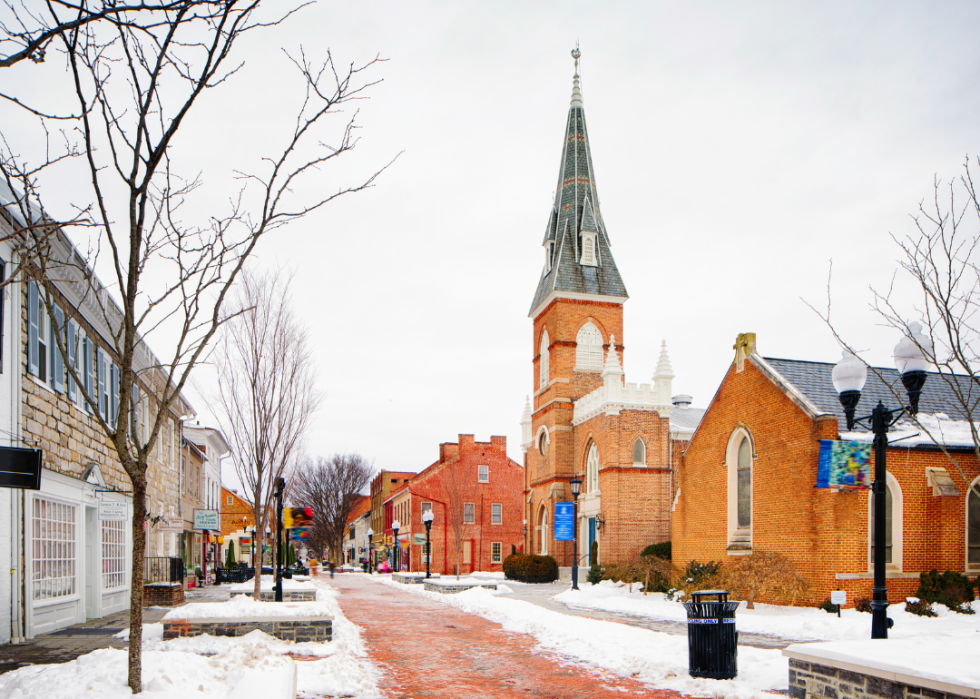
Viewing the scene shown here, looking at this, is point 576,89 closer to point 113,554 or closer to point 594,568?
point 594,568

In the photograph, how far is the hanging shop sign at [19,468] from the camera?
23.8ft

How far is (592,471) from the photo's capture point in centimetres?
3781

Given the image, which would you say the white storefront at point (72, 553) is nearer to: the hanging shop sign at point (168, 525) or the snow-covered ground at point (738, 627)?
the hanging shop sign at point (168, 525)

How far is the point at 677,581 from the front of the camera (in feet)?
74.0

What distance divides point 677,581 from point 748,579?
4590 millimetres

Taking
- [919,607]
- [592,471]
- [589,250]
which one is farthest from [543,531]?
[919,607]

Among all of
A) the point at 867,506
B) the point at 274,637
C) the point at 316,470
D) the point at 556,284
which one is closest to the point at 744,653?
the point at 274,637

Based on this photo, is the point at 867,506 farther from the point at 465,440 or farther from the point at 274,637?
the point at 465,440

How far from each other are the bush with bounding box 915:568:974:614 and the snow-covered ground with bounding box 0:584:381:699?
13.0 m

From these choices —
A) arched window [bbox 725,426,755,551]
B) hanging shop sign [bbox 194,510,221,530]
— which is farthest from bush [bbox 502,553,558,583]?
arched window [bbox 725,426,755,551]

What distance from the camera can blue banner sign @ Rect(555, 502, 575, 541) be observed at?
3512 centimetres

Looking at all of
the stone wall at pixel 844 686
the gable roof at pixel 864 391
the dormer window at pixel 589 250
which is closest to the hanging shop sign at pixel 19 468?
the stone wall at pixel 844 686

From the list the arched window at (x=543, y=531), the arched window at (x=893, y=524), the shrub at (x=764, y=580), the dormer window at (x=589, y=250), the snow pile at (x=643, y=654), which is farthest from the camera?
the dormer window at (x=589, y=250)

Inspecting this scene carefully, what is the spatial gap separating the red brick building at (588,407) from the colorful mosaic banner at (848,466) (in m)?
24.3
